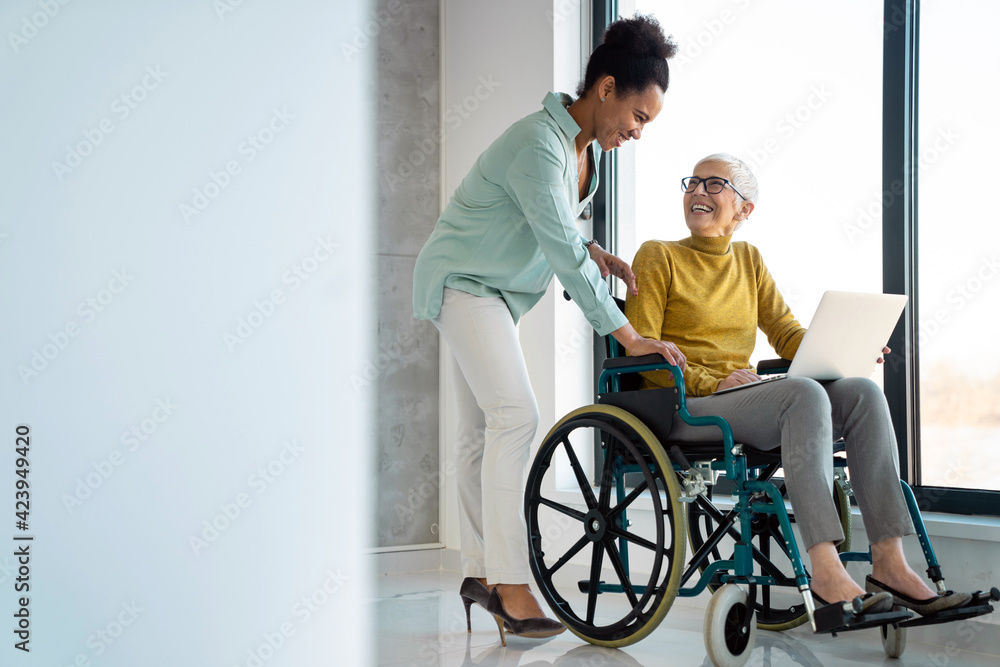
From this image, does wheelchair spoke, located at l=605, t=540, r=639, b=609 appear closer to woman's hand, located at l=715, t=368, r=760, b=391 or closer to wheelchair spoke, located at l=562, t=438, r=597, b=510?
wheelchair spoke, located at l=562, t=438, r=597, b=510

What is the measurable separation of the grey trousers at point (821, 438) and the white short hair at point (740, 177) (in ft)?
1.86

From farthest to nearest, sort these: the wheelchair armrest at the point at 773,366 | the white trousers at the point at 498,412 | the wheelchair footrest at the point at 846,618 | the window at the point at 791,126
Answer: the window at the point at 791,126
the wheelchair armrest at the point at 773,366
the white trousers at the point at 498,412
the wheelchair footrest at the point at 846,618

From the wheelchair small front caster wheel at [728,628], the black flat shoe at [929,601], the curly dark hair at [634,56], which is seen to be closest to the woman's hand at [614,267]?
the curly dark hair at [634,56]

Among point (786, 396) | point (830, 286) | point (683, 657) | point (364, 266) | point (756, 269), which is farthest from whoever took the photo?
point (364, 266)

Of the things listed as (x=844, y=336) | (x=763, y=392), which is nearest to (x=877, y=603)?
(x=763, y=392)

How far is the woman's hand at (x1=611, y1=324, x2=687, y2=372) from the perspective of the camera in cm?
192

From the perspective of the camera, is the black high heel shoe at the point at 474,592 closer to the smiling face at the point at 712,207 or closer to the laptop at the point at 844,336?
the laptop at the point at 844,336

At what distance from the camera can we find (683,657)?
203 cm

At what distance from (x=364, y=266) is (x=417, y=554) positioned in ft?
3.78

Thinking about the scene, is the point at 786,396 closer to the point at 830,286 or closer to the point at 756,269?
the point at 756,269

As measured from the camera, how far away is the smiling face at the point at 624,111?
82.7 inches

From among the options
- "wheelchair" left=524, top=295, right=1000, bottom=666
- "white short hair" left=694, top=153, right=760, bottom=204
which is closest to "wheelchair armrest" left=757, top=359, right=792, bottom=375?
"wheelchair" left=524, top=295, right=1000, bottom=666

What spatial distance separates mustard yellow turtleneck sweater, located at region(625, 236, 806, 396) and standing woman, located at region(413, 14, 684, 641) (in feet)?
0.23

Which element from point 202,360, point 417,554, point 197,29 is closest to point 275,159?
point 197,29
